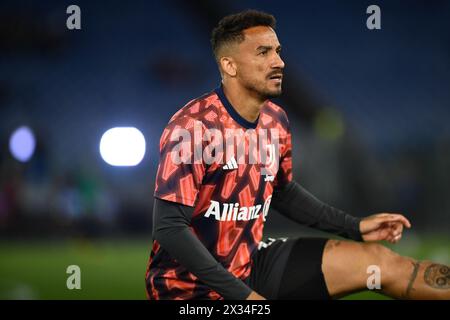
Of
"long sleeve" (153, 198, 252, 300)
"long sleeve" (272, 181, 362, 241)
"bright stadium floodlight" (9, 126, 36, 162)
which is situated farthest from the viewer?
"bright stadium floodlight" (9, 126, 36, 162)

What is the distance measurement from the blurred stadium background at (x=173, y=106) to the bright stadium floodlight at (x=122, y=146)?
30cm

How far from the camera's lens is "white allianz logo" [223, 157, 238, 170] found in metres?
3.43

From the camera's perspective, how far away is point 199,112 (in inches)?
134

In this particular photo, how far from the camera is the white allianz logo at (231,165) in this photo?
3430mm

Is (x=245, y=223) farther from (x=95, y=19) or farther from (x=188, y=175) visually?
(x=95, y=19)

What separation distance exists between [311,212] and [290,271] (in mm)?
450

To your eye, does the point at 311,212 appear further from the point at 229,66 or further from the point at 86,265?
the point at 86,265

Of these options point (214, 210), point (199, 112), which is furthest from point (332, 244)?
point (199, 112)

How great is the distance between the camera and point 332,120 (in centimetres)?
1416

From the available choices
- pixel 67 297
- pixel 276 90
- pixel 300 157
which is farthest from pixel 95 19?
pixel 276 90

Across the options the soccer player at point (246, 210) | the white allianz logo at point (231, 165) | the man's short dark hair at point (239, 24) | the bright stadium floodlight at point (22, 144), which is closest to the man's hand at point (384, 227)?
the soccer player at point (246, 210)

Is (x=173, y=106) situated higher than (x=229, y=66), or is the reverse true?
(x=229, y=66)

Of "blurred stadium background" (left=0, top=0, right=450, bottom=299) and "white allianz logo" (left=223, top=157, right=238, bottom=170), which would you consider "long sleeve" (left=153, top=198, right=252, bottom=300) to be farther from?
"blurred stadium background" (left=0, top=0, right=450, bottom=299)

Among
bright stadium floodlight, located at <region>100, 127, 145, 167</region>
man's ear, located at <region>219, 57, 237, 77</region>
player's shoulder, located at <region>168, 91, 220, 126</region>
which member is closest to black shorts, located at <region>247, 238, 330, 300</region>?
player's shoulder, located at <region>168, 91, 220, 126</region>
